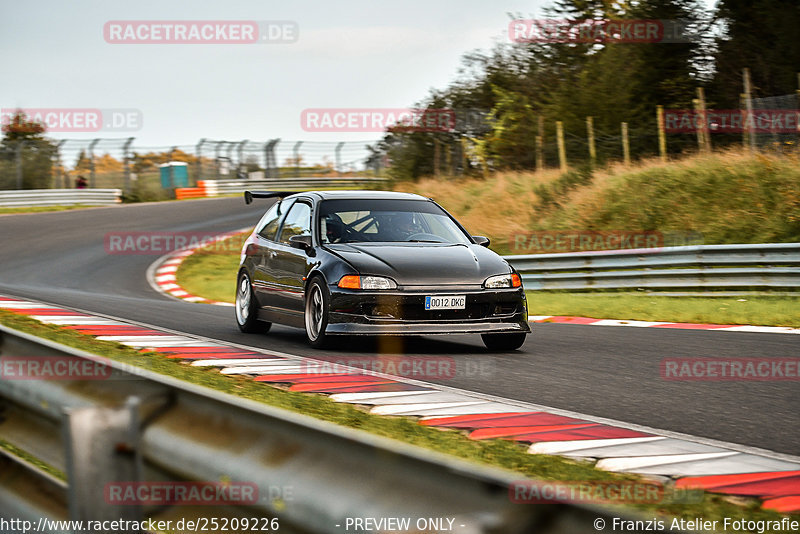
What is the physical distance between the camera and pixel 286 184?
5169 cm

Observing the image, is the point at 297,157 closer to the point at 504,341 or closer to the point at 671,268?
the point at 671,268

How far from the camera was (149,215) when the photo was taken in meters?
35.2

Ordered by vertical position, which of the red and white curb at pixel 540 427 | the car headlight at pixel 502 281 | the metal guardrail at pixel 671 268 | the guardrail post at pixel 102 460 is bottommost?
the metal guardrail at pixel 671 268

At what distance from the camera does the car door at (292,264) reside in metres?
9.84

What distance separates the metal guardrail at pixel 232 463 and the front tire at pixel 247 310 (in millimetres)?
7440

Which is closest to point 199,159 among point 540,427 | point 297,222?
point 297,222

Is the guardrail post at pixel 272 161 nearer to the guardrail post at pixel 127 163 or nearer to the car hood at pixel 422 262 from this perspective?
the guardrail post at pixel 127 163

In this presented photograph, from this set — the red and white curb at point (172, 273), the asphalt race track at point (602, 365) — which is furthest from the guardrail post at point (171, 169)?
the asphalt race track at point (602, 365)

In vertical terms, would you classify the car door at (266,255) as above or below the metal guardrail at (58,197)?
below

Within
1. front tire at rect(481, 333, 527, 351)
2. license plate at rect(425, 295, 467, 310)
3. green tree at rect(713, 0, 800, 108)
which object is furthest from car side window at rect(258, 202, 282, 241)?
green tree at rect(713, 0, 800, 108)

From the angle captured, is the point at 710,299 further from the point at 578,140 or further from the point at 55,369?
the point at 578,140

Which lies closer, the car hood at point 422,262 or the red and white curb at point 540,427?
the red and white curb at point 540,427

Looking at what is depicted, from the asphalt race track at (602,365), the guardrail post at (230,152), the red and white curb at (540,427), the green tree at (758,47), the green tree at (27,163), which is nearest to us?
the red and white curb at (540,427)

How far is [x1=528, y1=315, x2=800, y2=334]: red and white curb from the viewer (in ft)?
36.1
